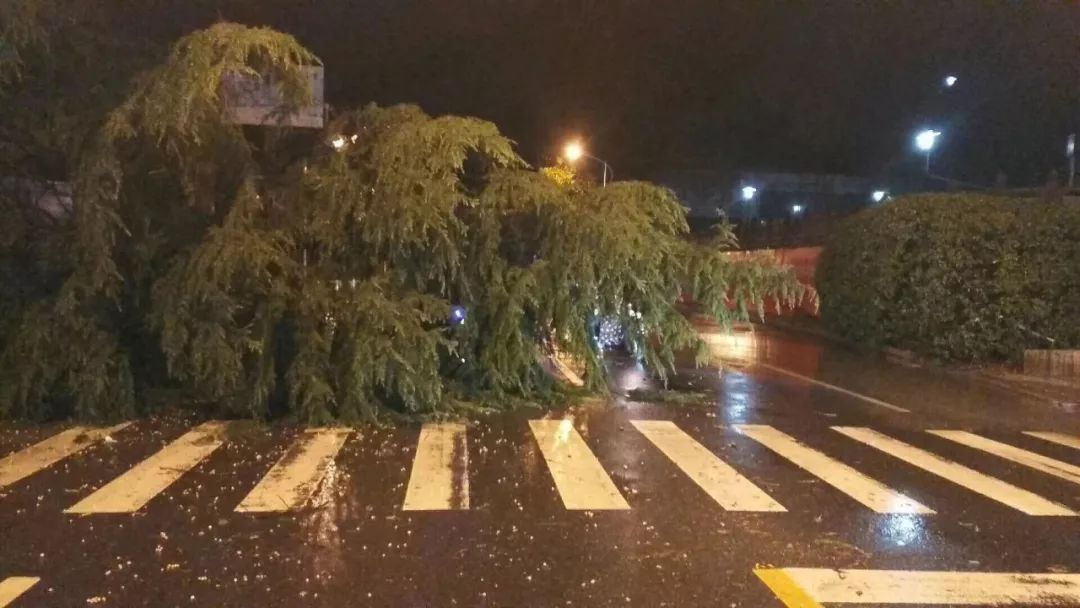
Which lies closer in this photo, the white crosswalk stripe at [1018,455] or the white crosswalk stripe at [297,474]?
the white crosswalk stripe at [297,474]

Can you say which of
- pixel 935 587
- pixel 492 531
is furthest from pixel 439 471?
pixel 935 587

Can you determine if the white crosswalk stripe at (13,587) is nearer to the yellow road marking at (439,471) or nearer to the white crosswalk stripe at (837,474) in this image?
the yellow road marking at (439,471)

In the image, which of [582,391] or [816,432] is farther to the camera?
[582,391]

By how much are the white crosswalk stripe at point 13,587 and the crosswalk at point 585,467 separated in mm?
1537

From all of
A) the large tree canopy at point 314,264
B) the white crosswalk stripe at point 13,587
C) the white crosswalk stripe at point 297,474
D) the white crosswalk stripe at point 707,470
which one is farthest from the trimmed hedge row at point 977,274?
the white crosswalk stripe at point 13,587

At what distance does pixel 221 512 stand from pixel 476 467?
2592 mm

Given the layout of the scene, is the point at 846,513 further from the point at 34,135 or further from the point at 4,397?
the point at 34,135

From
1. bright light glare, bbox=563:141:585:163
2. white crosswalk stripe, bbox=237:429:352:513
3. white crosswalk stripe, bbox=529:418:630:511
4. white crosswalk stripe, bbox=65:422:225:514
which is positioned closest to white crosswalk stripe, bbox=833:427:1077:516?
white crosswalk stripe, bbox=529:418:630:511

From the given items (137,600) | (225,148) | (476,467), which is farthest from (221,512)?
(225,148)

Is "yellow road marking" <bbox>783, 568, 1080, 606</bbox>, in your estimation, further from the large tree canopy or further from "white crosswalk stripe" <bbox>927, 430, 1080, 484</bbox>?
the large tree canopy

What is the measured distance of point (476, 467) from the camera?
9.54 metres

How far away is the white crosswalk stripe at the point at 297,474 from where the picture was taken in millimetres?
8023

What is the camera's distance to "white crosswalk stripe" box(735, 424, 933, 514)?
27.2 ft

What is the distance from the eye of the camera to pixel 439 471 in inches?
368
